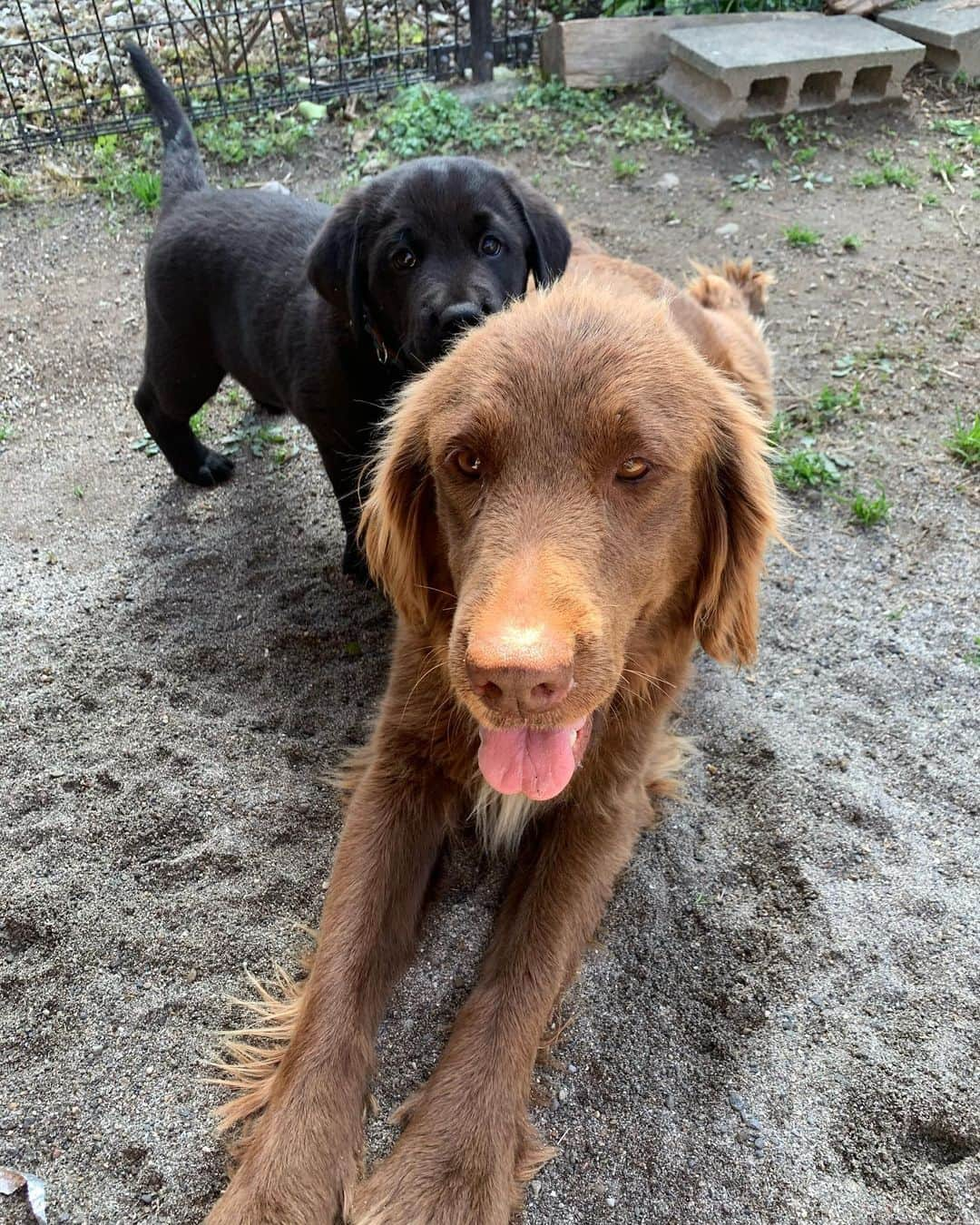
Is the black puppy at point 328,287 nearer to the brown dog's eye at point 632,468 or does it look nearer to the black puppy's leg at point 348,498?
the black puppy's leg at point 348,498

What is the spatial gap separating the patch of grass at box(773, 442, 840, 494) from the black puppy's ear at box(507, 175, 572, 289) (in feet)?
4.57

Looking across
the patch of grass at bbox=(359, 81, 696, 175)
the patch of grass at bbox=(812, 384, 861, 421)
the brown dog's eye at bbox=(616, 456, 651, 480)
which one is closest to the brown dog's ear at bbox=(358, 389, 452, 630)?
the brown dog's eye at bbox=(616, 456, 651, 480)

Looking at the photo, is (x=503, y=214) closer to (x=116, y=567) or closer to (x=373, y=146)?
(x=116, y=567)

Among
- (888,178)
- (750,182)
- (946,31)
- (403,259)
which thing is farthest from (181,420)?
(946,31)

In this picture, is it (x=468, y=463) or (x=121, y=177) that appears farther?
(x=121, y=177)

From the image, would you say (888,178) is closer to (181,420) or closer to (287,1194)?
(181,420)

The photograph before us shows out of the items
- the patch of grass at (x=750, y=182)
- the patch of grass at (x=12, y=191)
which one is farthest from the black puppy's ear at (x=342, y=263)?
the patch of grass at (x=12, y=191)

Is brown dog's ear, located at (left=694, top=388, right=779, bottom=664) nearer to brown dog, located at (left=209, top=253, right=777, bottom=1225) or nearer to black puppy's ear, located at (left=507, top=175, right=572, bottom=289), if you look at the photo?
brown dog, located at (left=209, top=253, right=777, bottom=1225)

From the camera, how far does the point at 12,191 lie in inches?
259

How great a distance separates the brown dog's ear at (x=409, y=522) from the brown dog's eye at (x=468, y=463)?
0.27 metres

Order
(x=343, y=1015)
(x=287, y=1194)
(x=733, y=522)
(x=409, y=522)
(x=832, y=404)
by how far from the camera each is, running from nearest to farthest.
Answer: (x=287, y=1194) → (x=343, y=1015) → (x=733, y=522) → (x=409, y=522) → (x=832, y=404)

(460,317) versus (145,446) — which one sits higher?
(460,317)

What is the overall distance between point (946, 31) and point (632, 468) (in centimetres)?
655

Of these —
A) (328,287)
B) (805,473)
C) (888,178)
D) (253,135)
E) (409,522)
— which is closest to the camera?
(409,522)
